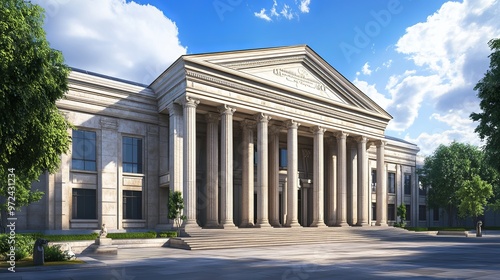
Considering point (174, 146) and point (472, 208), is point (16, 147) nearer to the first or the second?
point (174, 146)

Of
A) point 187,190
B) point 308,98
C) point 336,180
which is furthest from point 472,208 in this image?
point 187,190

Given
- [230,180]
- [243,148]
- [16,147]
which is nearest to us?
[16,147]

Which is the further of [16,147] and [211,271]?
[16,147]

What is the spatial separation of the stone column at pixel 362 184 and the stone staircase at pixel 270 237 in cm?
325

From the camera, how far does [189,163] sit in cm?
3528

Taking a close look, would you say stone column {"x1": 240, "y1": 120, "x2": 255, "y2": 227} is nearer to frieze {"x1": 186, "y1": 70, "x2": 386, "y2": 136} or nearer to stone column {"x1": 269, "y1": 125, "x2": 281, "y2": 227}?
stone column {"x1": 269, "y1": 125, "x2": 281, "y2": 227}

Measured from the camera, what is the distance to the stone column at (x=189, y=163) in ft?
115

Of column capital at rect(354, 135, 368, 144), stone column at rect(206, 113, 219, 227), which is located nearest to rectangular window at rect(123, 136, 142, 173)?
stone column at rect(206, 113, 219, 227)

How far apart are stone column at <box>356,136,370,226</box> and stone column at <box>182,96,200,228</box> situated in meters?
22.8

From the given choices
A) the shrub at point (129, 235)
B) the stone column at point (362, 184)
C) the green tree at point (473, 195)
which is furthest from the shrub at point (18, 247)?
the green tree at point (473, 195)

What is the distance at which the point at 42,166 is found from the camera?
21344 millimetres

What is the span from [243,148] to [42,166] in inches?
933

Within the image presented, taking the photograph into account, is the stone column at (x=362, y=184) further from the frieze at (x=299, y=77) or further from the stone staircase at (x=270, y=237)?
the frieze at (x=299, y=77)

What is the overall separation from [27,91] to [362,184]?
40.4m
